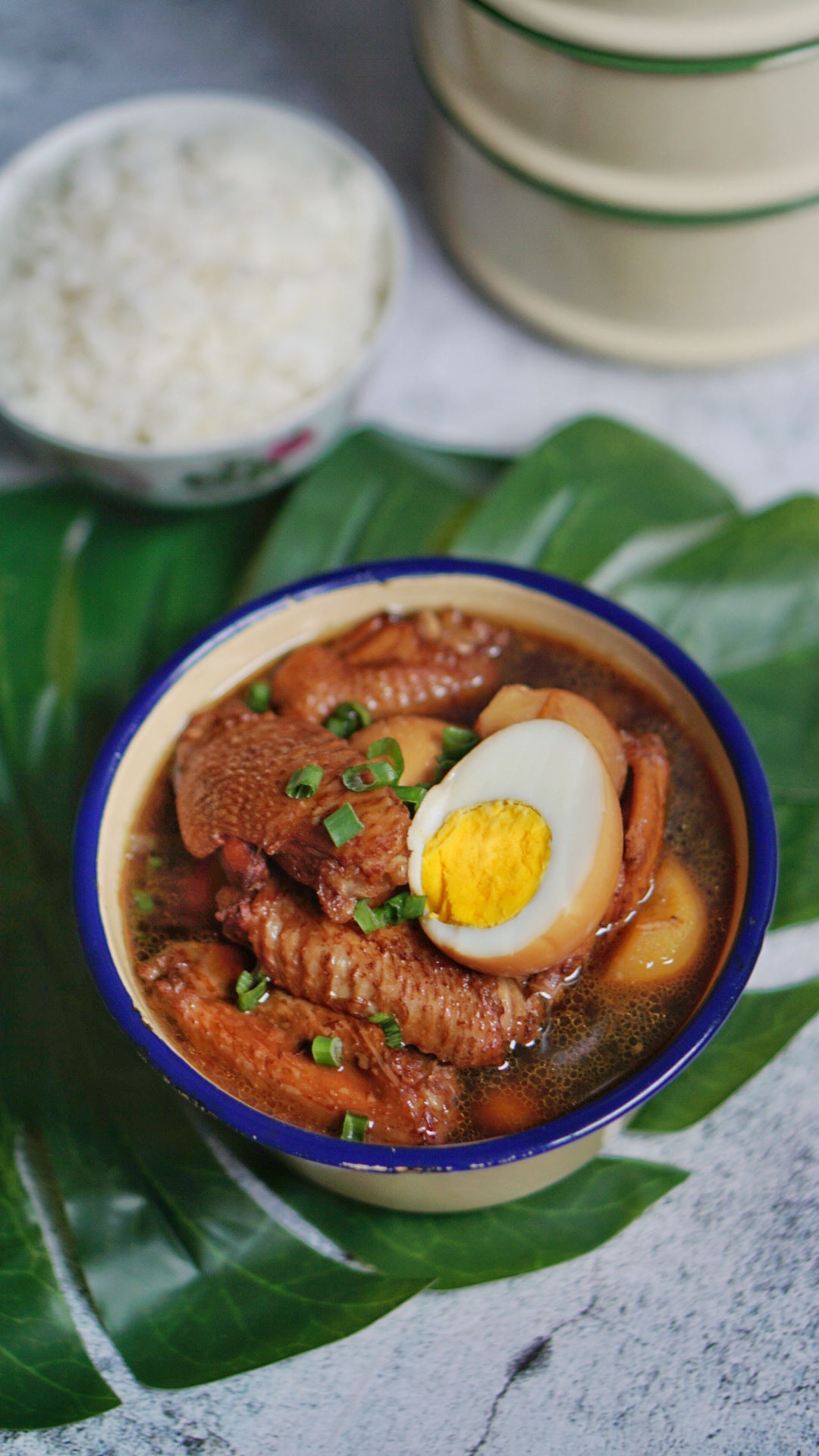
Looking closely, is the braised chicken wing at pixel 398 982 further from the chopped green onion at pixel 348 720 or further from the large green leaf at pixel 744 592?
the large green leaf at pixel 744 592

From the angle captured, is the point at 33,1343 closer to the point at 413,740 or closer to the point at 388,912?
the point at 388,912

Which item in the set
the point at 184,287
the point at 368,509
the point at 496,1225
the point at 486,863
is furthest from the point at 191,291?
the point at 496,1225

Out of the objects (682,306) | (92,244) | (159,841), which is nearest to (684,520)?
(682,306)

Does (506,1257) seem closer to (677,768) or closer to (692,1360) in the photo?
(692,1360)

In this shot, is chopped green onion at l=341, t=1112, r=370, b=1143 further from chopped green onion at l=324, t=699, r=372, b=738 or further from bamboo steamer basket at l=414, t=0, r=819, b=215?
bamboo steamer basket at l=414, t=0, r=819, b=215

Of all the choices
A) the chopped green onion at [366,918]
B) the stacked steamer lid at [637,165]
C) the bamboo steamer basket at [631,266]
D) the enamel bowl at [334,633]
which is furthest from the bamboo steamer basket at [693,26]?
the chopped green onion at [366,918]

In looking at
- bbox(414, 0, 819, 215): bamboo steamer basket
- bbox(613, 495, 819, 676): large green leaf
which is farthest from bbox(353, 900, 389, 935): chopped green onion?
bbox(414, 0, 819, 215): bamboo steamer basket
